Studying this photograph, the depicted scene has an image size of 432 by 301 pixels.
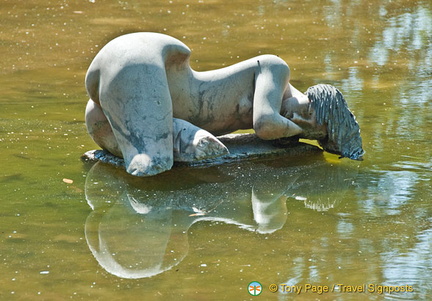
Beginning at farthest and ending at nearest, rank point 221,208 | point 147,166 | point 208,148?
point 208,148
point 147,166
point 221,208

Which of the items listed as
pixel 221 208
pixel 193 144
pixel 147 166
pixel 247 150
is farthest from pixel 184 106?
pixel 221 208

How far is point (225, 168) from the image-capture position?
6066 millimetres

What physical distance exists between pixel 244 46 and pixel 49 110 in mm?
3085

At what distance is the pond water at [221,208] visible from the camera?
4258mm

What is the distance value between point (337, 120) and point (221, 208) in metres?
1.30

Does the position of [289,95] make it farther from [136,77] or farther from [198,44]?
[198,44]

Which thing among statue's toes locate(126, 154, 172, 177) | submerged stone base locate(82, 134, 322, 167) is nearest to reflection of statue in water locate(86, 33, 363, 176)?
statue's toes locate(126, 154, 172, 177)

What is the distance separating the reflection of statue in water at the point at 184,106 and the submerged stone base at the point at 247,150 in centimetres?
12

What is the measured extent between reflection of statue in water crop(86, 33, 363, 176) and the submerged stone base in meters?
0.12


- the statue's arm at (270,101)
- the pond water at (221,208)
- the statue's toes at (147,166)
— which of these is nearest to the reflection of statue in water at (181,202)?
the pond water at (221,208)

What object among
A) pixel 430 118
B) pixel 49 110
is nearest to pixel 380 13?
pixel 430 118

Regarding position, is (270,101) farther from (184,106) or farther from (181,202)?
(181,202)

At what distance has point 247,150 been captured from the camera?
6.25 metres

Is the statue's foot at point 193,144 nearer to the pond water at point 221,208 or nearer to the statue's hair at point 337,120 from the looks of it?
the pond water at point 221,208
